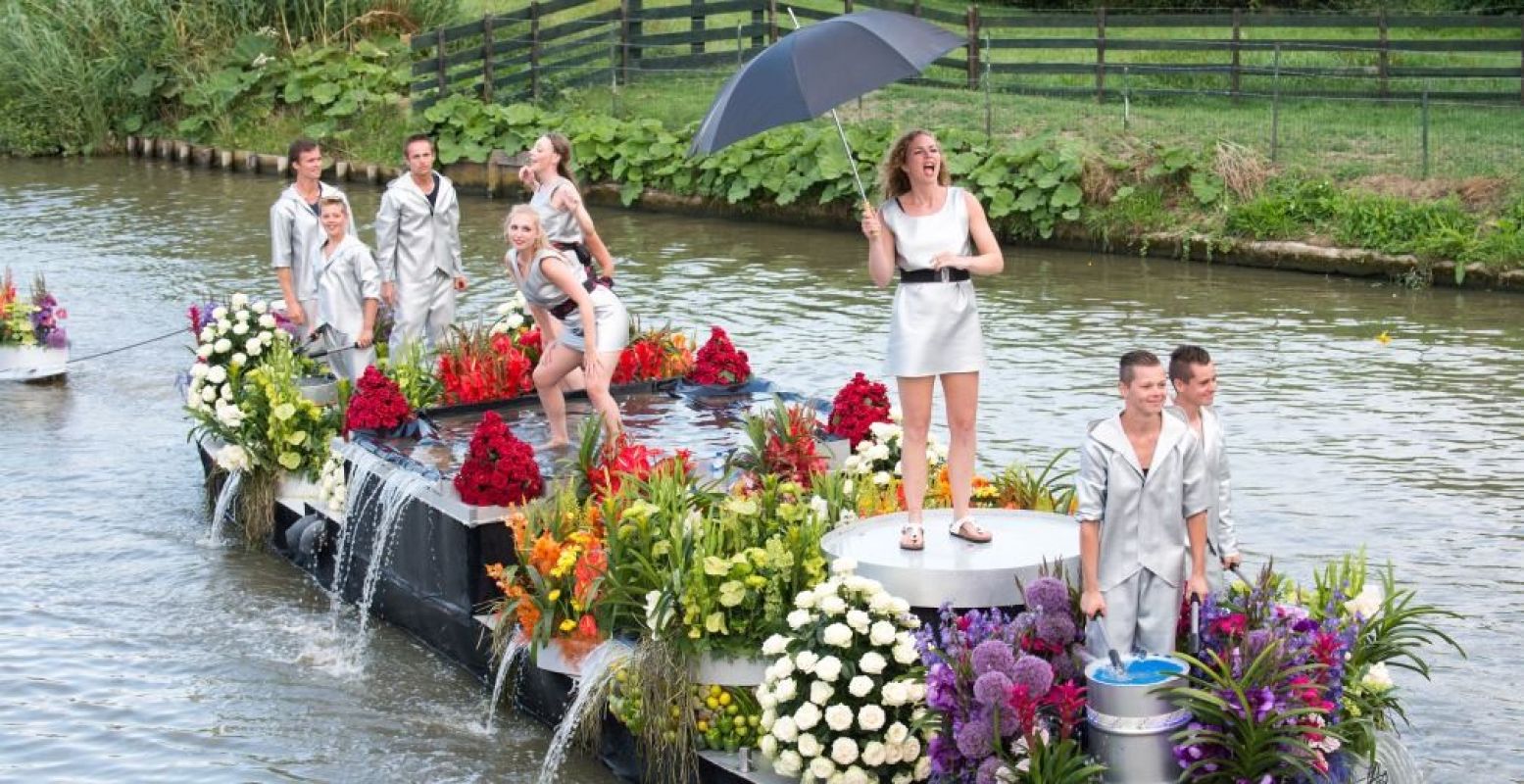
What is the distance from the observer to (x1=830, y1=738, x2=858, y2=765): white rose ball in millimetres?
7203

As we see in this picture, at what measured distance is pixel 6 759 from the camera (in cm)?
895

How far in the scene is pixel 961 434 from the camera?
836cm

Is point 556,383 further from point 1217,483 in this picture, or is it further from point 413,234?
point 1217,483

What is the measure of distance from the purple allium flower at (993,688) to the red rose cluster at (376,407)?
526cm

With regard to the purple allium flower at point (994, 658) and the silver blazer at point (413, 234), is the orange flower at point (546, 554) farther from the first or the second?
the silver blazer at point (413, 234)

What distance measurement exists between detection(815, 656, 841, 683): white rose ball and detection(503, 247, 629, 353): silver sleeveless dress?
3572 mm

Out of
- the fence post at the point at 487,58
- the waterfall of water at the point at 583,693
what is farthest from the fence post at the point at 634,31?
the waterfall of water at the point at 583,693

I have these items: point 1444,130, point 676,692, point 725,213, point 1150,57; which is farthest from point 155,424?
point 1150,57

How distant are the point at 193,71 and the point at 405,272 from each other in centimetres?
2180

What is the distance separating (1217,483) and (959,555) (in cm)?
116

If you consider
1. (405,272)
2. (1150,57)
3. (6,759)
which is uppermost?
(1150,57)

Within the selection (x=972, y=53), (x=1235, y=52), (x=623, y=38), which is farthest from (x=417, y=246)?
(x=623, y=38)

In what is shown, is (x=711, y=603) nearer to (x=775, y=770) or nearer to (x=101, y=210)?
(x=775, y=770)

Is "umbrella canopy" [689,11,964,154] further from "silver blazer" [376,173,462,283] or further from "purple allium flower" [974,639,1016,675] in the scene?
"silver blazer" [376,173,462,283]
